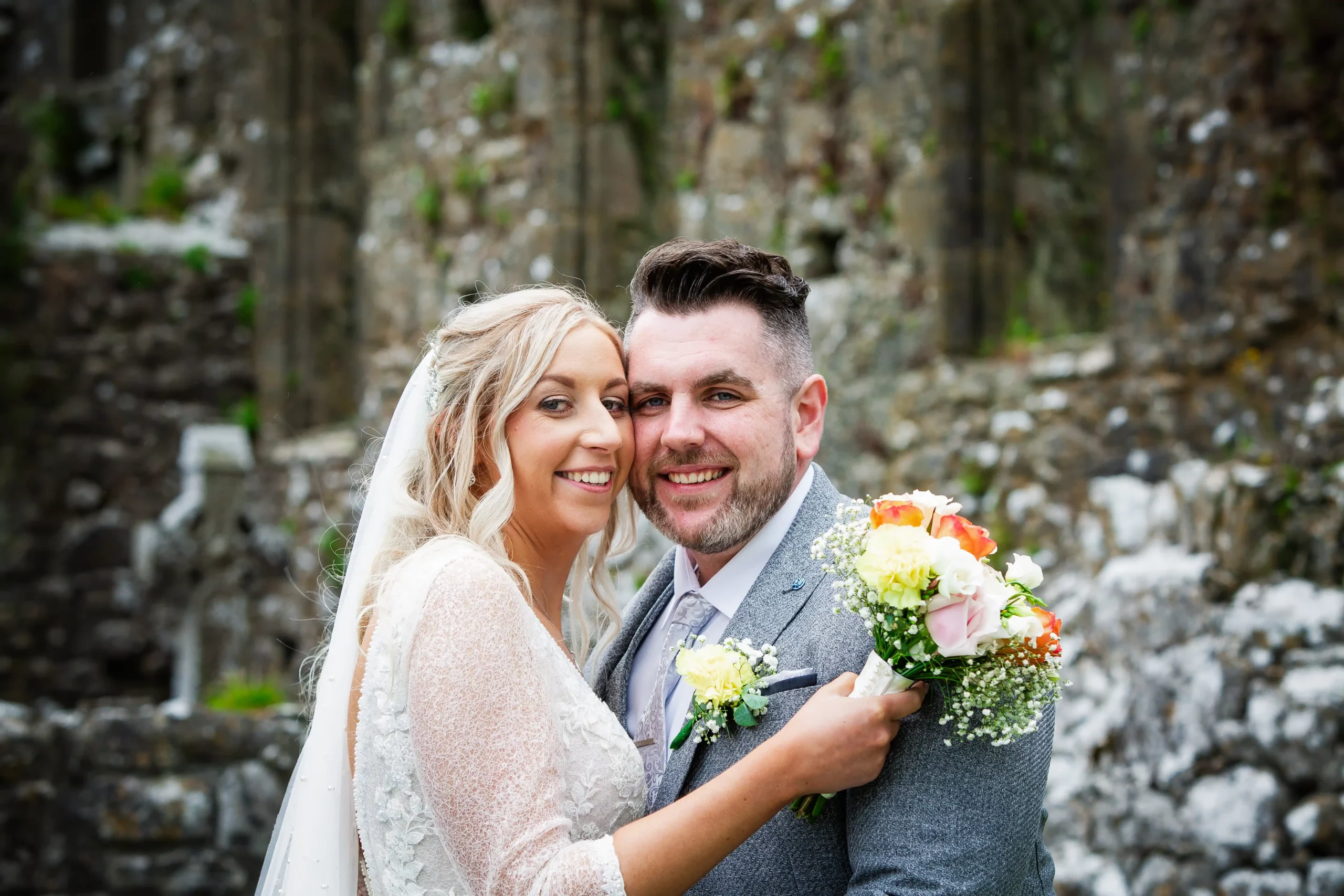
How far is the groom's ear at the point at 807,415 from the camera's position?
9.65 feet

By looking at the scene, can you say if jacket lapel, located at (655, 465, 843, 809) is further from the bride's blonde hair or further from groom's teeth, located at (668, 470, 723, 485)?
the bride's blonde hair

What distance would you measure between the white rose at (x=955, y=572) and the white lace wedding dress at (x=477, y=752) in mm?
746

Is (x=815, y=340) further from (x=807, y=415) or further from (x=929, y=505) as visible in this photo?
(x=929, y=505)

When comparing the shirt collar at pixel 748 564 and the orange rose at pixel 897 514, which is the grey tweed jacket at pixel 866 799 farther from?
the orange rose at pixel 897 514

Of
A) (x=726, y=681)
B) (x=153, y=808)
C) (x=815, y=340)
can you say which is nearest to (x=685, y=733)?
(x=726, y=681)

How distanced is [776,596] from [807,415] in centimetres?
47

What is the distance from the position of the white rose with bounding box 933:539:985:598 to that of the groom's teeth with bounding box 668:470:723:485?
77 centimetres

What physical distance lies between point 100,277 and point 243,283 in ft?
3.42

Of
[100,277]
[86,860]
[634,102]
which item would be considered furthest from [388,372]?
[86,860]

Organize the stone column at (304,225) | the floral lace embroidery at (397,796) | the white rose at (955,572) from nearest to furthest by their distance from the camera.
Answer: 1. the white rose at (955,572)
2. the floral lace embroidery at (397,796)
3. the stone column at (304,225)

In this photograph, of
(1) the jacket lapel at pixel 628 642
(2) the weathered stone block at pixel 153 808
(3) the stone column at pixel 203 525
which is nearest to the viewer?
(1) the jacket lapel at pixel 628 642

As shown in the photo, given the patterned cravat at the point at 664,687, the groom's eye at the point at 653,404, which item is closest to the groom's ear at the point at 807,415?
the groom's eye at the point at 653,404

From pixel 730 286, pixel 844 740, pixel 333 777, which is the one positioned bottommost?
pixel 333 777

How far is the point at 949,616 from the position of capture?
2131 millimetres
